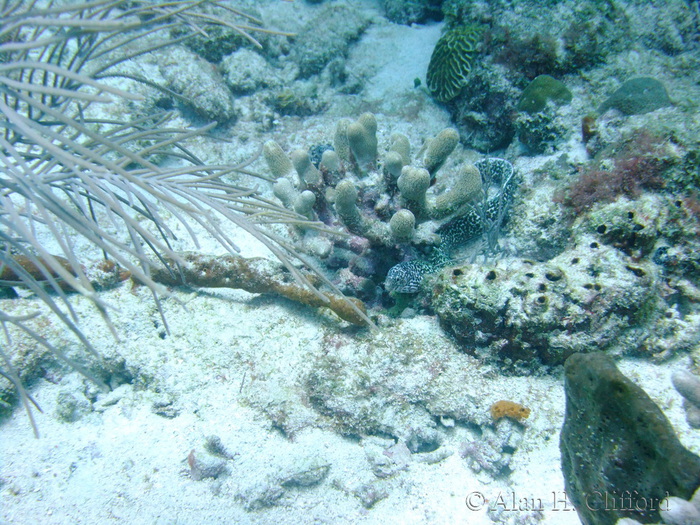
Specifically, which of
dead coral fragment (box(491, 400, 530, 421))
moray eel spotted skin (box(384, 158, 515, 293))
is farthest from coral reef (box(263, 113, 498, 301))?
dead coral fragment (box(491, 400, 530, 421))

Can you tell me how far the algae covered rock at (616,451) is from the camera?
1.77 metres

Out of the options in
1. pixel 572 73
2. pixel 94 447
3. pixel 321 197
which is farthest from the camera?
pixel 572 73

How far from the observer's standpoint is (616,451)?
1.96m

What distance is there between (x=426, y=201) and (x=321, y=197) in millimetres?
1182

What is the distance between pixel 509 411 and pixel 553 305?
925 mm

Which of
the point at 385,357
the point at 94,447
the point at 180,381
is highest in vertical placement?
the point at 385,357

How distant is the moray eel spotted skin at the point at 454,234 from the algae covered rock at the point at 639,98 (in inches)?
58.5

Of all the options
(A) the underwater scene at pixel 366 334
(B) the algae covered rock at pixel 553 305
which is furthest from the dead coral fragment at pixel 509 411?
(B) the algae covered rock at pixel 553 305

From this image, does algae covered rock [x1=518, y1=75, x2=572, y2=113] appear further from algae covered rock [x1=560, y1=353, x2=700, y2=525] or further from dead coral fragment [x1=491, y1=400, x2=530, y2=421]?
dead coral fragment [x1=491, y1=400, x2=530, y2=421]

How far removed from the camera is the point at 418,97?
19.6ft

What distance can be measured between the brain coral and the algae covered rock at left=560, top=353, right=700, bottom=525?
467 cm

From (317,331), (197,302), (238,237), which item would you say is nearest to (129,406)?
(197,302)

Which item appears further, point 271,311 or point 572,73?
point 572,73

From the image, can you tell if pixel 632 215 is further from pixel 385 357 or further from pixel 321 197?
pixel 321 197
